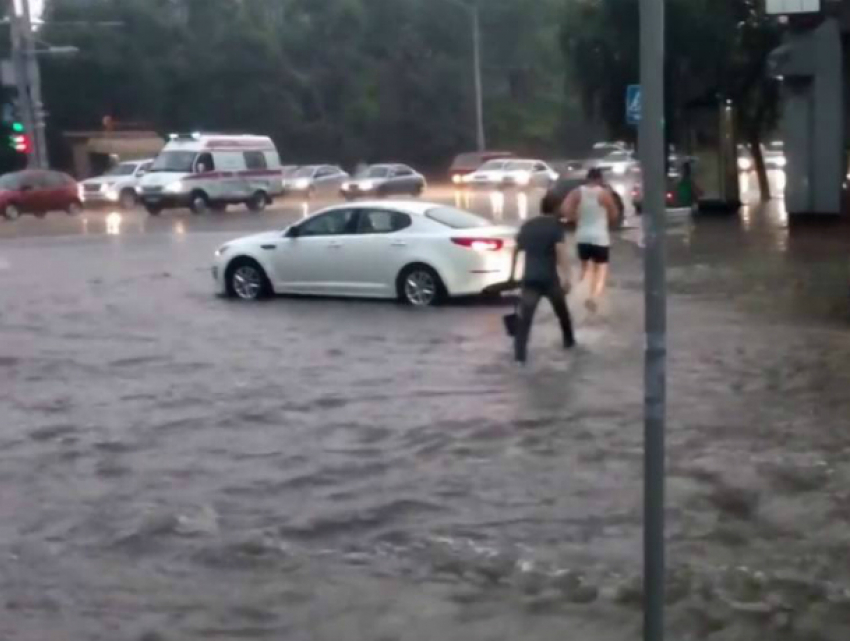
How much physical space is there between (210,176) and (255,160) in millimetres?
2315

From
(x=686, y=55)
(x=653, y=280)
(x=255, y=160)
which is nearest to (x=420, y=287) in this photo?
(x=653, y=280)

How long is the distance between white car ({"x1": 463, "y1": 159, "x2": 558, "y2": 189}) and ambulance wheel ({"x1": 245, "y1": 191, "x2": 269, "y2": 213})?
13549 mm

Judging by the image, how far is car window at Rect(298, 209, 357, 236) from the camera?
20719 millimetres

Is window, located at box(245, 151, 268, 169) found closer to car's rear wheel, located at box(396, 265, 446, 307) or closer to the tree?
the tree

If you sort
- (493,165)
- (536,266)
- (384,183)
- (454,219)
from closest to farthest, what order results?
1. (536,266)
2. (454,219)
3. (384,183)
4. (493,165)

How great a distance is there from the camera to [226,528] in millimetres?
8789

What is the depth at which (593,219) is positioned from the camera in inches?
732

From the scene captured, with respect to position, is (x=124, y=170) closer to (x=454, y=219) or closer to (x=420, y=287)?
(x=454, y=219)

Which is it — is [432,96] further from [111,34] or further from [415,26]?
[111,34]

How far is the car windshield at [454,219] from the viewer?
2011 cm

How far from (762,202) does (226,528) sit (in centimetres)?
3804

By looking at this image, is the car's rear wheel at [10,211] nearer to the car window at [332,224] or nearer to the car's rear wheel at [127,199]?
the car's rear wheel at [127,199]

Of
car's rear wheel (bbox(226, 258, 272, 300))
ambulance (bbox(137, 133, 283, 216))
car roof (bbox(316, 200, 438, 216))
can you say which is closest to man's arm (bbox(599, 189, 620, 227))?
car roof (bbox(316, 200, 438, 216))

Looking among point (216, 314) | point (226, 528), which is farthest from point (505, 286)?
point (226, 528)
